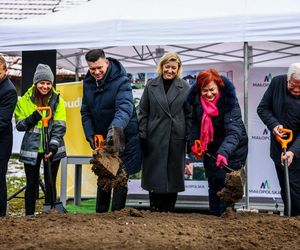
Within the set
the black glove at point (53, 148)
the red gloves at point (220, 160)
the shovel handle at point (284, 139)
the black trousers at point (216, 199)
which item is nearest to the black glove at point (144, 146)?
the black trousers at point (216, 199)

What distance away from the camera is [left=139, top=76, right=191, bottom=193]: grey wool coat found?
568 centimetres

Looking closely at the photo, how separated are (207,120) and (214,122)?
0.09 metres

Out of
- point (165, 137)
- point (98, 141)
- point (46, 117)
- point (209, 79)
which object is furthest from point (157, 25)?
point (98, 141)

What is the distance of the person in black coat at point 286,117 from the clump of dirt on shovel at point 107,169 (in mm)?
1553

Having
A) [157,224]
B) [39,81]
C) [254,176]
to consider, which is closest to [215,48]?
[254,176]

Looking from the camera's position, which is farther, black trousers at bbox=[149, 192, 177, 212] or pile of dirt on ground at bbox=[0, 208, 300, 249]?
black trousers at bbox=[149, 192, 177, 212]

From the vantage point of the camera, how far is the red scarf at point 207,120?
5.52m

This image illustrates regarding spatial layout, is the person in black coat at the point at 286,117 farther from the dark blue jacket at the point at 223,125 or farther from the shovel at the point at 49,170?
the shovel at the point at 49,170

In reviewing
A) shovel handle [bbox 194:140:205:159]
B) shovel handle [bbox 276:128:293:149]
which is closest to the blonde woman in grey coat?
shovel handle [bbox 194:140:205:159]

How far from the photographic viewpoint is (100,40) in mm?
6637

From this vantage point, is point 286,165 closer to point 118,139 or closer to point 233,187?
point 233,187

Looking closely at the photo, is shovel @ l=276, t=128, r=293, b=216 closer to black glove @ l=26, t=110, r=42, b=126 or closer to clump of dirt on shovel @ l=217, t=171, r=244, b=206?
clump of dirt on shovel @ l=217, t=171, r=244, b=206

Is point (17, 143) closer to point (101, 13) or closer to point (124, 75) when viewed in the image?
point (101, 13)

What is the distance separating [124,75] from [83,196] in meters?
3.76
